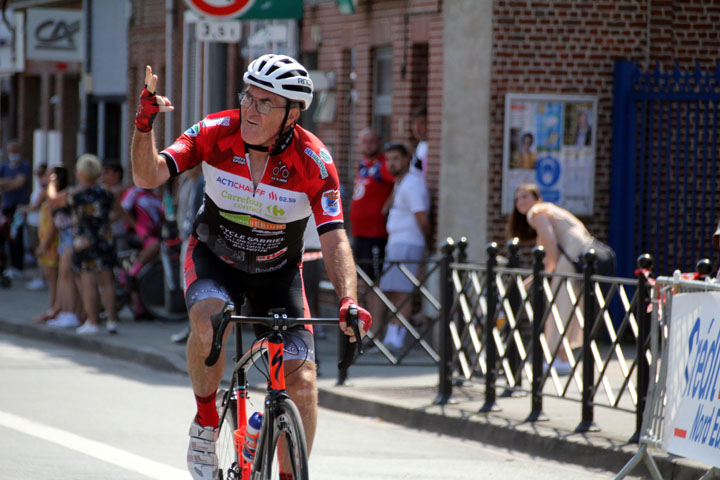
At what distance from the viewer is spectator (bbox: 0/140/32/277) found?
76.0ft

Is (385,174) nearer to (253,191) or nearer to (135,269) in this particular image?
(135,269)

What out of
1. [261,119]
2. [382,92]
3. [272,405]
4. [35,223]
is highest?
[382,92]

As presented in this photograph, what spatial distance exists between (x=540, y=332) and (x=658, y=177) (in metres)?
5.62

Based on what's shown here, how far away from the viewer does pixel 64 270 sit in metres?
15.3

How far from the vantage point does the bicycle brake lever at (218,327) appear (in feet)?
17.3

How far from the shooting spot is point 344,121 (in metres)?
17.6

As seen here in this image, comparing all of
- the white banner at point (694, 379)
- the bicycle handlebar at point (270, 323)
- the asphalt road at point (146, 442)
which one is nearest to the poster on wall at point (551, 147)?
the asphalt road at point (146, 442)

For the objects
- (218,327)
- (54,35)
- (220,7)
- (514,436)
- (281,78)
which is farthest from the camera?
Answer: (54,35)

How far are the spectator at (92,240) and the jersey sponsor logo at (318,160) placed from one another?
898 centimetres

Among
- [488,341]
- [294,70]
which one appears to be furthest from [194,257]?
[488,341]

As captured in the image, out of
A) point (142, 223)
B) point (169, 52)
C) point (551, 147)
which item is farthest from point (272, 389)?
point (169, 52)

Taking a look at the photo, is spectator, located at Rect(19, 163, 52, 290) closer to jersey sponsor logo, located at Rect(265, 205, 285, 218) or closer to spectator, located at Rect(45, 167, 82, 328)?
spectator, located at Rect(45, 167, 82, 328)

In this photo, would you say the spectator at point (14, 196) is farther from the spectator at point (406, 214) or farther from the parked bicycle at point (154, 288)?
the spectator at point (406, 214)

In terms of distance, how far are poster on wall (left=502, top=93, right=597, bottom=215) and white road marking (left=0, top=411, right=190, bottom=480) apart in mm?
6870
